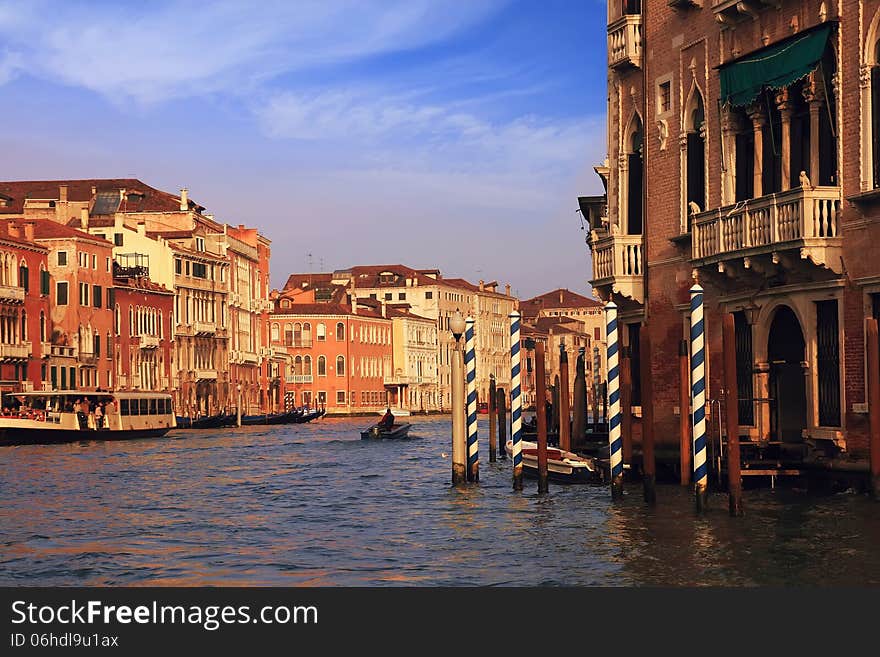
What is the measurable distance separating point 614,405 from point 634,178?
6.07 meters

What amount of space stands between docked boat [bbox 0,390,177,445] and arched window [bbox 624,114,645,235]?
2411 centimetres

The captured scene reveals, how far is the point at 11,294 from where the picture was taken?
5225cm

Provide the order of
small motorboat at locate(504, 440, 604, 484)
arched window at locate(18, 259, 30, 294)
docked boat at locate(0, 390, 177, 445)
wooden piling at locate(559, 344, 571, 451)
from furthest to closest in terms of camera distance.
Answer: arched window at locate(18, 259, 30, 294) < docked boat at locate(0, 390, 177, 445) < wooden piling at locate(559, 344, 571, 451) < small motorboat at locate(504, 440, 604, 484)

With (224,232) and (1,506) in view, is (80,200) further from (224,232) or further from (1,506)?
(1,506)

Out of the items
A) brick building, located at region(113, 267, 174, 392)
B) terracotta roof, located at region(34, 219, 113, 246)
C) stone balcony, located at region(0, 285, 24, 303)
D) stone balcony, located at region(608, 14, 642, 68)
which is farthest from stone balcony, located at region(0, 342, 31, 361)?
stone balcony, located at region(608, 14, 642, 68)

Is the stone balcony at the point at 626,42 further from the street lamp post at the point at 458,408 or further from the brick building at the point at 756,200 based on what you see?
the street lamp post at the point at 458,408

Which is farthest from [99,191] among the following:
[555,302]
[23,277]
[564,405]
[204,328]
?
[555,302]

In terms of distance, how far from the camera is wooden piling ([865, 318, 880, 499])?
1677 cm

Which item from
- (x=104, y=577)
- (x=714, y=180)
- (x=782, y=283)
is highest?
(x=714, y=180)

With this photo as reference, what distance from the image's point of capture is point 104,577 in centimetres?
1502

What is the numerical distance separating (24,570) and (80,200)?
60167 millimetres

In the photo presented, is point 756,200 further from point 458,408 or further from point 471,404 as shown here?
point 471,404

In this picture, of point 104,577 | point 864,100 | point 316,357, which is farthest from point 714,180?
point 316,357

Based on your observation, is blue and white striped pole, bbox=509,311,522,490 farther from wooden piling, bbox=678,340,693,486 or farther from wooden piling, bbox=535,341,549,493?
wooden piling, bbox=678,340,693,486
